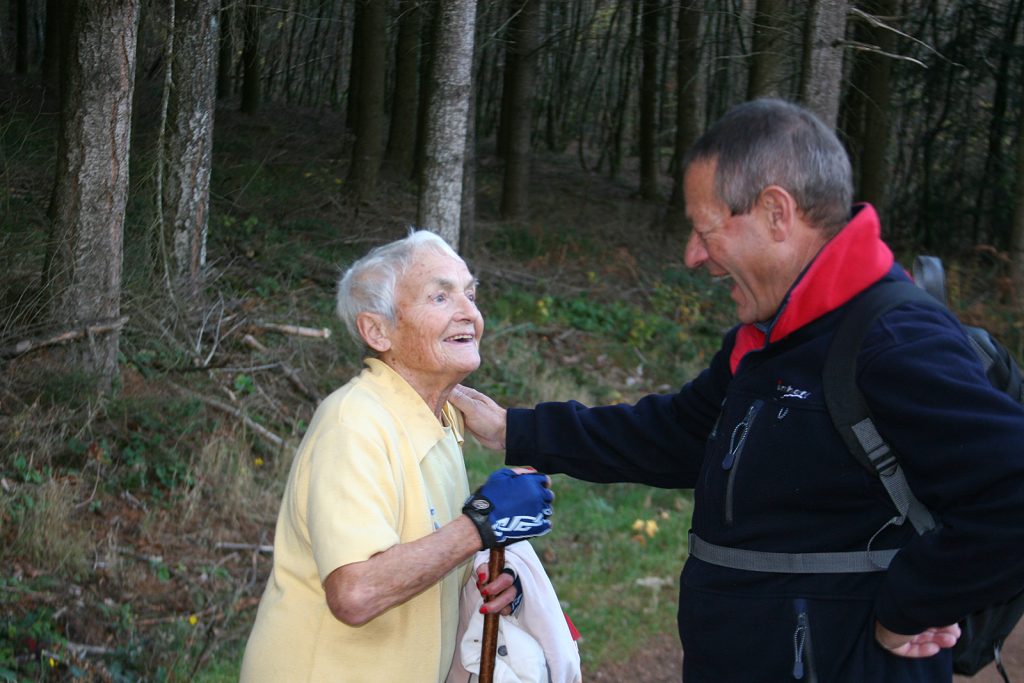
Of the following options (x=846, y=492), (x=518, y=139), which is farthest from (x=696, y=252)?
(x=518, y=139)

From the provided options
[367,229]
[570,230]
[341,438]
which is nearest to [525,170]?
[570,230]

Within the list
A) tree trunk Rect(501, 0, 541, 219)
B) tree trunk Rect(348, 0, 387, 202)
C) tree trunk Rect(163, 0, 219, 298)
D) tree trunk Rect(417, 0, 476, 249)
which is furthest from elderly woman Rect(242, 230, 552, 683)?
tree trunk Rect(501, 0, 541, 219)

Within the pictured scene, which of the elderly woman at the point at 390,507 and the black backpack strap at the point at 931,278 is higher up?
the black backpack strap at the point at 931,278

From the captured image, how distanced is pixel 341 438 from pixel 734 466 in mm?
972

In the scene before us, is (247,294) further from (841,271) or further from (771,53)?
(841,271)

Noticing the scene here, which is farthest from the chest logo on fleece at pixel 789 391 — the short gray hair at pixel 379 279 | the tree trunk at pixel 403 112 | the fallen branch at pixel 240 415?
the tree trunk at pixel 403 112

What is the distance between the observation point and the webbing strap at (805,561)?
2293 millimetres

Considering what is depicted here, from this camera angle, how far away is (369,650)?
2.65 metres

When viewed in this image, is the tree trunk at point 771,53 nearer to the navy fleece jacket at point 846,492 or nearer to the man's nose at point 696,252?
the man's nose at point 696,252

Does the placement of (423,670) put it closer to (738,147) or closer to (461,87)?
A: (738,147)

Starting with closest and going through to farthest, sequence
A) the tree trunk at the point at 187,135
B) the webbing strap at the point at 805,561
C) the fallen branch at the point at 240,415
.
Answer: the webbing strap at the point at 805,561 < the fallen branch at the point at 240,415 < the tree trunk at the point at 187,135

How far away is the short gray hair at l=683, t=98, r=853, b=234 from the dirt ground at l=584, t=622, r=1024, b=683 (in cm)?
336

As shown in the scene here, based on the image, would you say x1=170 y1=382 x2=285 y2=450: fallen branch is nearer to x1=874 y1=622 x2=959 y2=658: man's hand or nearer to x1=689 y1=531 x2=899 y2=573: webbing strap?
x1=689 y1=531 x2=899 y2=573: webbing strap

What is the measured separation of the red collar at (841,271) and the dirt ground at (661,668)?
327 cm
